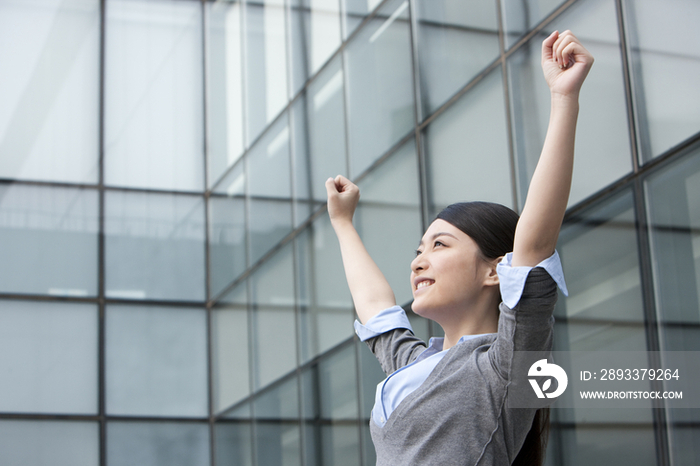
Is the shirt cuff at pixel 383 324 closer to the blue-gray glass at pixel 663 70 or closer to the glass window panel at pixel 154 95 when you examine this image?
the blue-gray glass at pixel 663 70

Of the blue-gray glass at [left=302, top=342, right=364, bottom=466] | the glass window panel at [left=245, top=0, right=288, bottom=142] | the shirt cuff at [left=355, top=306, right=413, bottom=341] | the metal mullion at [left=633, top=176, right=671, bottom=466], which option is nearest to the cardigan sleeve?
the shirt cuff at [left=355, top=306, right=413, bottom=341]

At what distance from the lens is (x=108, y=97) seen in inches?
504

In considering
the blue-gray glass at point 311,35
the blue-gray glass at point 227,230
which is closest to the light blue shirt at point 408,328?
the blue-gray glass at point 311,35

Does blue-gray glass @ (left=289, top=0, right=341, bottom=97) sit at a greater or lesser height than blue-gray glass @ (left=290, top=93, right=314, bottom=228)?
greater

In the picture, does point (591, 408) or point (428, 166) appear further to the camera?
point (428, 166)

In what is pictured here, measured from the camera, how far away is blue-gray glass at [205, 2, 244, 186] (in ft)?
39.6

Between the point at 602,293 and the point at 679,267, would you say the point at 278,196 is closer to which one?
the point at 602,293

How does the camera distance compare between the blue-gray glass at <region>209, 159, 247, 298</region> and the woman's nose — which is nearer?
the woman's nose

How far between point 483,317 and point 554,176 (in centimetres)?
51

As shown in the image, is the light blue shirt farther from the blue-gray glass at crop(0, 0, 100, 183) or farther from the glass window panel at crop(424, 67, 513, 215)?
the blue-gray glass at crop(0, 0, 100, 183)

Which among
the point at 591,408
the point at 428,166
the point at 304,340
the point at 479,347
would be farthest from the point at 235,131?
the point at 479,347

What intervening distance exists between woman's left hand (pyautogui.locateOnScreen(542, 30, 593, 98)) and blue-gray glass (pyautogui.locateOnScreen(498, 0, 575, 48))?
383 cm

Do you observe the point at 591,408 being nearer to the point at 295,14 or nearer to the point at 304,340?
the point at 304,340

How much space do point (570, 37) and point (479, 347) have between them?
2.20 feet
